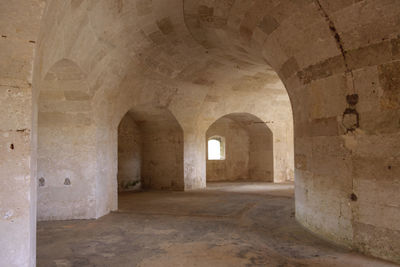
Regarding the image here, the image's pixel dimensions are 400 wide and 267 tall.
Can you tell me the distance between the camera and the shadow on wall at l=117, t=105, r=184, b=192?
35.5 feet

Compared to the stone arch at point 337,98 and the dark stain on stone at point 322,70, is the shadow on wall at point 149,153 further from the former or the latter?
the dark stain on stone at point 322,70

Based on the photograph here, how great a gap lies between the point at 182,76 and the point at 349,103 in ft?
17.3

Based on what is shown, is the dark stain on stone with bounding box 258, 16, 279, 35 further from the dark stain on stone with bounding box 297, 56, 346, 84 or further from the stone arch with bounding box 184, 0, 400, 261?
the dark stain on stone with bounding box 297, 56, 346, 84

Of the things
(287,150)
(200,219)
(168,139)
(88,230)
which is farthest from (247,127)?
(88,230)

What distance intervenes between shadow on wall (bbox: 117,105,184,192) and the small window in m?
4.06

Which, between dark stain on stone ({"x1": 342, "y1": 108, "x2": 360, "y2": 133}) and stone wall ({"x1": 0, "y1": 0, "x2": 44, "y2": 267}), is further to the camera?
dark stain on stone ({"x1": 342, "y1": 108, "x2": 360, "y2": 133})

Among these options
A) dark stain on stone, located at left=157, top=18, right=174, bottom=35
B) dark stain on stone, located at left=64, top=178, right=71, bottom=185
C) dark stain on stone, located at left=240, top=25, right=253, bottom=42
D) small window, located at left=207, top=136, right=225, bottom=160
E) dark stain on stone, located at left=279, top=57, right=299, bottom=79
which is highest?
dark stain on stone, located at left=157, top=18, right=174, bottom=35

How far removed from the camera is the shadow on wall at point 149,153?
10.8m

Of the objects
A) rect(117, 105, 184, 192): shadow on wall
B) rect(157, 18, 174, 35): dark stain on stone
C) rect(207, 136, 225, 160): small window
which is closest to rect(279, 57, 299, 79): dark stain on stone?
rect(157, 18, 174, 35): dark stain on stone

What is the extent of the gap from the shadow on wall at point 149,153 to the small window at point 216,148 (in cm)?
406

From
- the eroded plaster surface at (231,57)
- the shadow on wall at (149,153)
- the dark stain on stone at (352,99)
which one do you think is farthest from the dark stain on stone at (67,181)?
the dark stain on stone at (352,99)

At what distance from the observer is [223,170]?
14.6 m

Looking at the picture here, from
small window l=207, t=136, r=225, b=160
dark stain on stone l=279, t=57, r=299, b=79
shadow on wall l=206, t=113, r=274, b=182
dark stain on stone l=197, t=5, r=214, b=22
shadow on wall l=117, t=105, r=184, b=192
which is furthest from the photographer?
small window l=207, t=136, r=225, b=160

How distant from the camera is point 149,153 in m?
11.5
